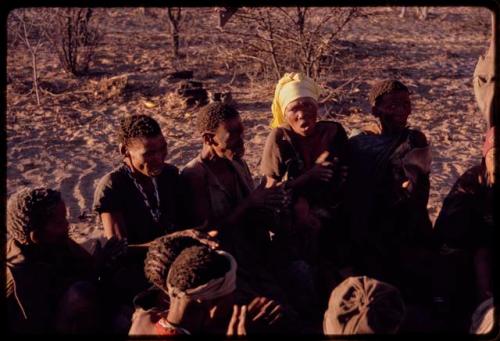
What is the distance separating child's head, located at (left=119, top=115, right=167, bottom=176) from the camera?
2.91 metres

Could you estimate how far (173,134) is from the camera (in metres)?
7.10

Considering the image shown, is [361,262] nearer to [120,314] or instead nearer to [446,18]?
[120,314]

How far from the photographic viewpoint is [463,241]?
3.12 metres

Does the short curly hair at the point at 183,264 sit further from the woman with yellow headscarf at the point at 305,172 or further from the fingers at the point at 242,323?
the woman with yellow headscarf at the point at 305,172

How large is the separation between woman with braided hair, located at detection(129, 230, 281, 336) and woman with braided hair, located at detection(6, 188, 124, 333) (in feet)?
1.28

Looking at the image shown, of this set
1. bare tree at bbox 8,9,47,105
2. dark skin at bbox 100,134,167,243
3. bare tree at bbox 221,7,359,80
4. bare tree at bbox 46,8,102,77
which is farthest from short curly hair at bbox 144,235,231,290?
bare tree at bbox 8,9,47,105

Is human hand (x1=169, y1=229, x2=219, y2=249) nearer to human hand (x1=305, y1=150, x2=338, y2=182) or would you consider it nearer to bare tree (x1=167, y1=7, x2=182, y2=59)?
human hand (x1=305, y1=150, x2=338, y2=182)

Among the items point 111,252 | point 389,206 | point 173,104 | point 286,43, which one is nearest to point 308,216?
point 389,206

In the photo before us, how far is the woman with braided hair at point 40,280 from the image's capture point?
8.40ft

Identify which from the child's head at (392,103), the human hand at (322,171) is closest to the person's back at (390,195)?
the child's head at (392,103)

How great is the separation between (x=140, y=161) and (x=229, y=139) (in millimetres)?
482

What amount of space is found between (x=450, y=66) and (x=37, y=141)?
6808mm

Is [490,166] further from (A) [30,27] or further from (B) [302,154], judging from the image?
(A) [30,27]

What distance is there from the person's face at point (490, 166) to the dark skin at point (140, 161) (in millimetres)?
1681
